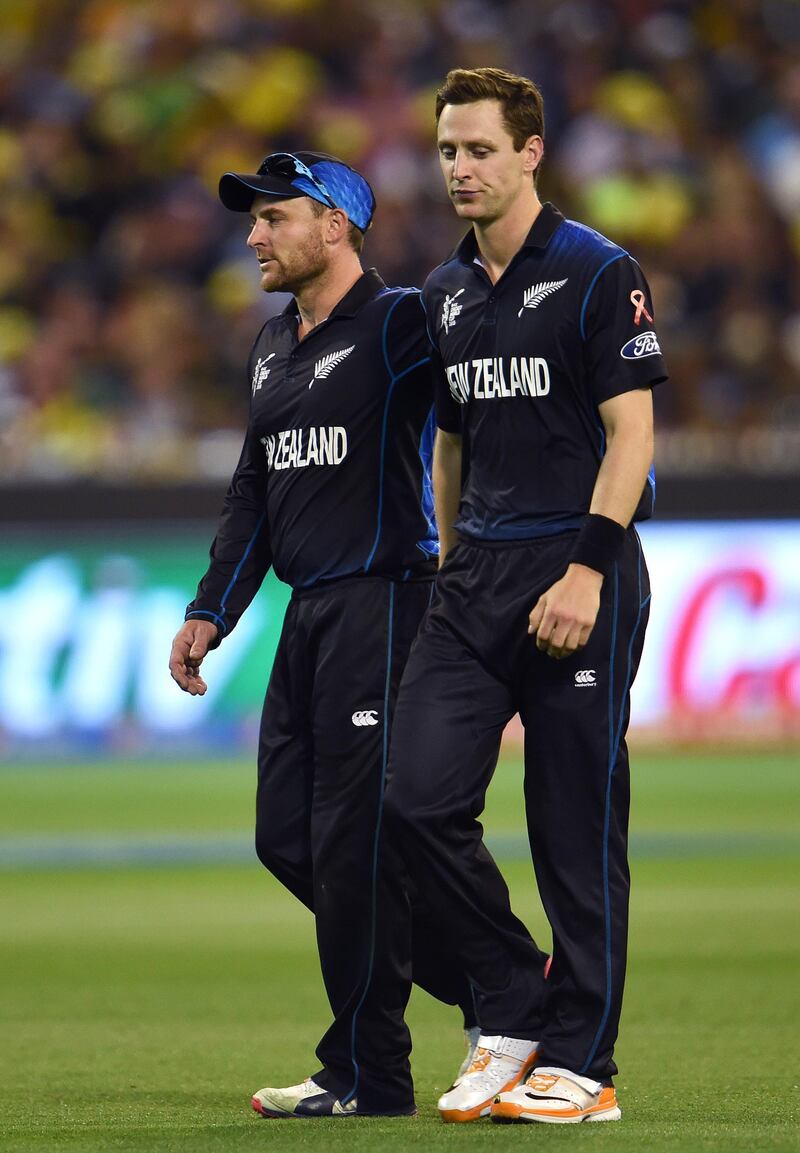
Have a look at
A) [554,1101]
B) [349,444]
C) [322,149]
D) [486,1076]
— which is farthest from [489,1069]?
[322,149]

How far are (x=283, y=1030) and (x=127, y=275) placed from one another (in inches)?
429

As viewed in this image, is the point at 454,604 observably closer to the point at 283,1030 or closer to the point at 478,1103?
the point at 478,1103

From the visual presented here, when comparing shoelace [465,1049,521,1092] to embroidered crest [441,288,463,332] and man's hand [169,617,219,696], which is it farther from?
embroidered crest [441,288,463,332]

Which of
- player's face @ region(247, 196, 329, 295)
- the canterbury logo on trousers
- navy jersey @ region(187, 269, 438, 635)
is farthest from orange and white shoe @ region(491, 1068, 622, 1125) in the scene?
player's face @ region(247, 196, 329, 295)

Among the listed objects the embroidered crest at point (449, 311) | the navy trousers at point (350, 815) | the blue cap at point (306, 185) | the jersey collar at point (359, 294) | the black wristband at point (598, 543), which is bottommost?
the navy trousers at point (350, 815)

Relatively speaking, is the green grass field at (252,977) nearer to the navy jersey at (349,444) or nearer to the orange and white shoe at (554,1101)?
the orange and white shoe at (554,1101)

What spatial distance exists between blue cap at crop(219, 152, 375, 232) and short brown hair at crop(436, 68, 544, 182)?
0.51 meters

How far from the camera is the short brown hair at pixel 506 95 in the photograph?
434 cm

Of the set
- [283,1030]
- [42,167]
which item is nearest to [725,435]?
[42,167]

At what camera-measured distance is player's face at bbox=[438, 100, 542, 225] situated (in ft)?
14.3

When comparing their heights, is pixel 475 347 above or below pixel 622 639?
above

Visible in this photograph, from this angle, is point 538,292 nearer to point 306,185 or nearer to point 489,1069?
point 306,185

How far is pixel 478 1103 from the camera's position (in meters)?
4.28

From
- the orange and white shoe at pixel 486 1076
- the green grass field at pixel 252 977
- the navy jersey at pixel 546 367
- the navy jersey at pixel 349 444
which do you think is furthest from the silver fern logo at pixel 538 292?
the green grass field at pixel 252 977
